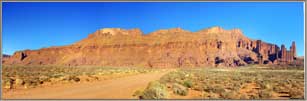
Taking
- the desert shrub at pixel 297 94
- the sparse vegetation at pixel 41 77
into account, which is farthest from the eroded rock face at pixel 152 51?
the desert shrub at pixel 297 94

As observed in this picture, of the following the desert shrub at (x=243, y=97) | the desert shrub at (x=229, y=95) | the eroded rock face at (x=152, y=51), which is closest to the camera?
the desert shrub at (x=243, y=97)

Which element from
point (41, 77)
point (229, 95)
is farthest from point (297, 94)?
point (41, 77)

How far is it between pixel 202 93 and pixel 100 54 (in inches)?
1943

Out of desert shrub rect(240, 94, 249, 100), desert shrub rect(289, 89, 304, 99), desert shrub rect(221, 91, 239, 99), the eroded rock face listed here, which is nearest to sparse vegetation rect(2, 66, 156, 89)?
desert shrub rect(221, 91, 239, 99)

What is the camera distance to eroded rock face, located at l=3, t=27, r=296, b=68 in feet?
172

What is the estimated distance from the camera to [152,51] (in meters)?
61.1

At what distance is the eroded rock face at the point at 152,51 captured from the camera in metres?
52.3

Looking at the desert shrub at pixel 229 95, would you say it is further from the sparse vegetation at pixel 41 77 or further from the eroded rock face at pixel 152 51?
the eroded rock face at pixel 152 51

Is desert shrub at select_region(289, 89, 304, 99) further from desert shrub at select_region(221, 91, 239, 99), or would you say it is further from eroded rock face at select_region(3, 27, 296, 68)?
eroded rock face at select_region(3, 27, 296, 68)

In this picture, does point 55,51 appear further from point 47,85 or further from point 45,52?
point 47,85

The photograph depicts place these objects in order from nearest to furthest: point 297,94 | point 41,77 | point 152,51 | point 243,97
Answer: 1. point 243,97
2. point 297,94
3. point 41,77
4. point 152,51

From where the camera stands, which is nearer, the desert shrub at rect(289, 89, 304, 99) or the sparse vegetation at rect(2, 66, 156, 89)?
the desert shrub at rect(289, 89, 304, 99)

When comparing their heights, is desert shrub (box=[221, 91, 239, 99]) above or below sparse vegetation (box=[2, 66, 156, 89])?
below

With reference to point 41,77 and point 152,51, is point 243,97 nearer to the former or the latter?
point 41,77
